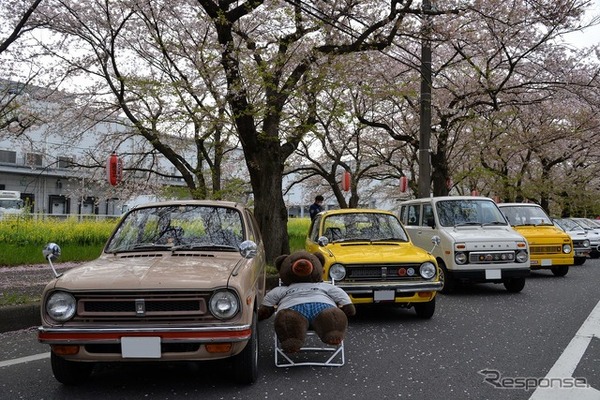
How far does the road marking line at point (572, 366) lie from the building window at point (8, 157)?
3437cm

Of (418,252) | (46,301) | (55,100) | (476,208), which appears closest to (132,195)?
(55,100)

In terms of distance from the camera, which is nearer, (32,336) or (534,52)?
(32,336)

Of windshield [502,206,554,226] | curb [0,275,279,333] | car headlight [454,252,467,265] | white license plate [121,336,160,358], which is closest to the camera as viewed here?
white license plate [121,336,160,358]

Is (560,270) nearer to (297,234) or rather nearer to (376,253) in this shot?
(376,253)

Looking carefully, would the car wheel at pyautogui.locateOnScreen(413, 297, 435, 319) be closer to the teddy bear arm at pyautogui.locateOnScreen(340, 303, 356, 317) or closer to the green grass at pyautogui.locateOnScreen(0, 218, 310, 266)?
the teddy bear arm at pyautogui.locateOnScreen(340, 303, 356, 317)

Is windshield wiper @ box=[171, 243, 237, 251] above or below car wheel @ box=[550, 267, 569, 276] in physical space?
above

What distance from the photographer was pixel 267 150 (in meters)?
11.1

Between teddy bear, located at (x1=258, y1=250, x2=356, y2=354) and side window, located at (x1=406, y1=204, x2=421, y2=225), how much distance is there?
5957 millimetres

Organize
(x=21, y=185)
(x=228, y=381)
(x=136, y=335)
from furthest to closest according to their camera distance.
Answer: (x=21, y=185) < (x=228, y=381) < (x=136, y=335)

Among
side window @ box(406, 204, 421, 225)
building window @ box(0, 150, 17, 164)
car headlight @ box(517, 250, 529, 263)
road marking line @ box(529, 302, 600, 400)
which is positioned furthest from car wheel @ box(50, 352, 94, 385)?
building window @ box(0, 150, 17, 164)

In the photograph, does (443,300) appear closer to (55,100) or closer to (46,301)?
(46,301)

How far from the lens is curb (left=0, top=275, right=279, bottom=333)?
6270 mm

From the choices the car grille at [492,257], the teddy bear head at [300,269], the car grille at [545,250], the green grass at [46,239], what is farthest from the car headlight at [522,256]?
the green grass at [46,239]

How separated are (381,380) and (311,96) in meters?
8.38
